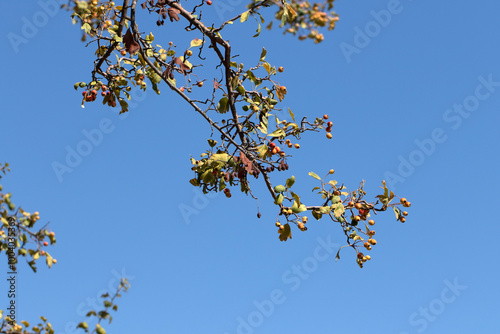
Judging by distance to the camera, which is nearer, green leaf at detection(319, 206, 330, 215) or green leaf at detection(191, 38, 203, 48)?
green leaf at detection(319, 206, 330, 215)

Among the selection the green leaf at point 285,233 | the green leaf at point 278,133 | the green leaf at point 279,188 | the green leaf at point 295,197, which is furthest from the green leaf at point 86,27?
the green leaf at point 285,233

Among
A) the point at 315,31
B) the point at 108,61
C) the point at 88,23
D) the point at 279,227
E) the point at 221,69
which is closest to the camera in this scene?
the point at 315,31

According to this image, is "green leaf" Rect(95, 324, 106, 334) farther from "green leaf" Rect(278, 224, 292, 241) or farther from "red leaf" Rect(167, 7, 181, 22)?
"red leaf" Rect(167, 7, 181, 22)

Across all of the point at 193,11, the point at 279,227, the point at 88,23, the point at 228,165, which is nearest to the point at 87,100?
the point at 88,23

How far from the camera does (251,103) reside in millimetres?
5691

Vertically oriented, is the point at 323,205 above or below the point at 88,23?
below

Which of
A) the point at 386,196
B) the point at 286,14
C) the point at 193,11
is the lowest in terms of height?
the point at 386,196

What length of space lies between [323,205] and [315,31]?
2.16 meters

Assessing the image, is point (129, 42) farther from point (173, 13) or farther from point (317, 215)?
point (317, 215)

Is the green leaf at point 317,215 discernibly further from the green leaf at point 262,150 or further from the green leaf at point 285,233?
the green leaf at point 262,150

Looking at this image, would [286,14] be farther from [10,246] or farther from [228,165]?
[10,246]

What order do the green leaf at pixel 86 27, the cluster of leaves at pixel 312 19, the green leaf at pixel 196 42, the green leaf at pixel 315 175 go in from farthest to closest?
the green leaf at pixel 86 27 → the green leaf at pixel 196 42 → the green leaf at pixel 315 175 → the cluster of leaves at pixel 312 19

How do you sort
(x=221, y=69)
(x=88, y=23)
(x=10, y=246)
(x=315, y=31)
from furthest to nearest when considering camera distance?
(x=88, y=23), (x=221, y=69), (x=10, y=246), (x=315, y=31)

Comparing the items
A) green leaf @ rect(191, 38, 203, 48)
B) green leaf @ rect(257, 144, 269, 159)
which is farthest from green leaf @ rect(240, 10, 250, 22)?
green leaf @ rect(257, 144, 269, 159)
